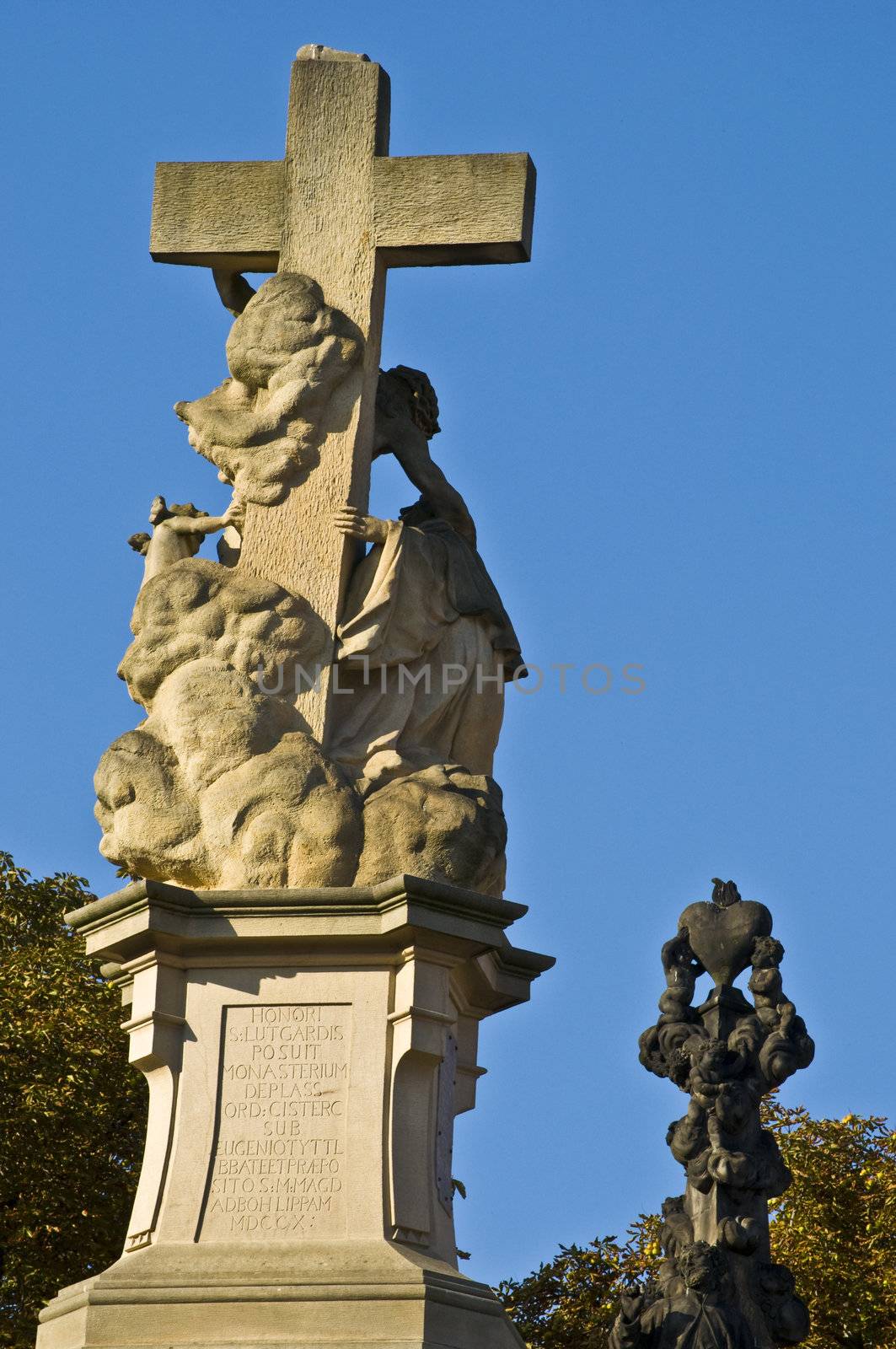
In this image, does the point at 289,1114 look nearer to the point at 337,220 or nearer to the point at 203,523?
the point at 203,523

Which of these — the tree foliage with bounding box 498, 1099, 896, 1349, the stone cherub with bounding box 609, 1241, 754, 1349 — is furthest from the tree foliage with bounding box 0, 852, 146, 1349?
the stone cherub with bounding box 609, 1241, 754, 1349

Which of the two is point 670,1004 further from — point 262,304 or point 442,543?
point 262,304

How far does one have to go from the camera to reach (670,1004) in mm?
10445

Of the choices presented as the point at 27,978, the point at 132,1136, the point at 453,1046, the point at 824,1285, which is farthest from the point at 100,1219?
the point at 453,1046

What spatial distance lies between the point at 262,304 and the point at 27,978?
9.34 meters

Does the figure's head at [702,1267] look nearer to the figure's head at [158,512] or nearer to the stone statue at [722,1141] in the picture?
the stone statue at [722,1141]

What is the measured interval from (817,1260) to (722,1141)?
10370mm

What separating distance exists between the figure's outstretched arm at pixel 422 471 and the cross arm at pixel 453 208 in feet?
2.65

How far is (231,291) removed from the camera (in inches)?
509

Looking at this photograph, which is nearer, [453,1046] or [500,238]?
[453,1046]

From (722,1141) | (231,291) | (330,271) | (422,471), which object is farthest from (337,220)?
(722,1141)

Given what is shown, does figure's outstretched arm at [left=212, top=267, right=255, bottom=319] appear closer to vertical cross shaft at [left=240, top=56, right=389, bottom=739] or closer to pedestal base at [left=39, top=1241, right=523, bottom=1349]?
vertical cross shaft at [left=240, top=56, right=389, bottom=739]

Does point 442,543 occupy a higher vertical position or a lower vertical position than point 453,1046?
higher

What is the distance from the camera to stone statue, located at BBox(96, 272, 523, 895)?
11.2 m
